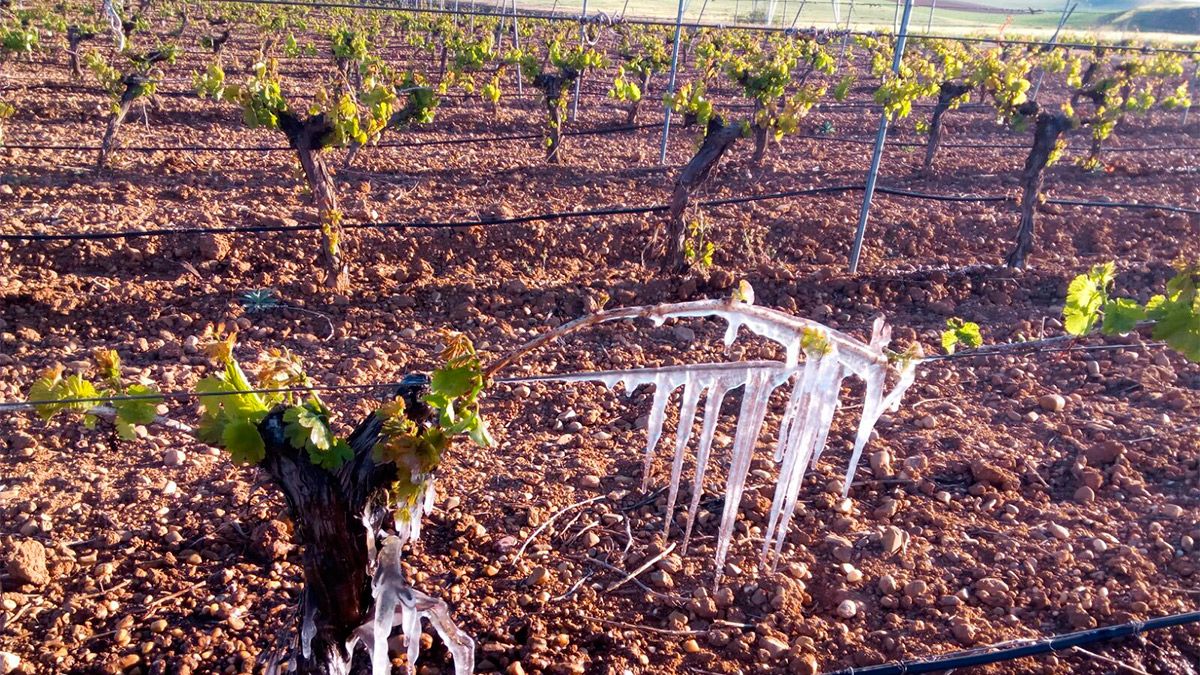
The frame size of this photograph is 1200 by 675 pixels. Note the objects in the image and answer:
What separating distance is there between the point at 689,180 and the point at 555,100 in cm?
367

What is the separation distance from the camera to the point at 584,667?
115 inches

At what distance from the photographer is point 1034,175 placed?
22.6ft

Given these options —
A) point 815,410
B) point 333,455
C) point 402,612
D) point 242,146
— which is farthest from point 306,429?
point 242,146

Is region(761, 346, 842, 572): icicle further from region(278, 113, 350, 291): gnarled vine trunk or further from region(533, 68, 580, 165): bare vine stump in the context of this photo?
region(533, 68, 580, 165): bare vine stump

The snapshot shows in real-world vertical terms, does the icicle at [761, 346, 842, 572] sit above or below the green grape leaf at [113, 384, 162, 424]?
above

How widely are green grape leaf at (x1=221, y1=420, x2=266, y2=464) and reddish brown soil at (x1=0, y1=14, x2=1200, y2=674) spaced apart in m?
1.07

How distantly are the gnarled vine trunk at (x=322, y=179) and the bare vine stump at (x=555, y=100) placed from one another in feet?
12.8

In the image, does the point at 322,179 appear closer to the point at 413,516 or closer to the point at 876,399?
the point at 413,516

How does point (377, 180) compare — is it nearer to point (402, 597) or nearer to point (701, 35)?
point (402, 597)

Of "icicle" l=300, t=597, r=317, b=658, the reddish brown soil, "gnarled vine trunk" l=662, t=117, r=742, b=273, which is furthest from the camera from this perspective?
"gnarled vine trunk" l=662, t=117, r=742, b=273

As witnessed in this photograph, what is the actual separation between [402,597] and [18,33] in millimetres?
11755

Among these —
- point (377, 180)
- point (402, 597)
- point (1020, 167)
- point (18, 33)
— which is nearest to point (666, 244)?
point (377, 180)

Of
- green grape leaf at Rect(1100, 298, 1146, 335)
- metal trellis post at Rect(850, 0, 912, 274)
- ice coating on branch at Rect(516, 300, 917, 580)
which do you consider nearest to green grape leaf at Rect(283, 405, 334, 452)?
ice coating on branch at Rect(516, 300, 917, 580)

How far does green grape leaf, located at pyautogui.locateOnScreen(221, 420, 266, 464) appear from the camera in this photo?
2152mm
